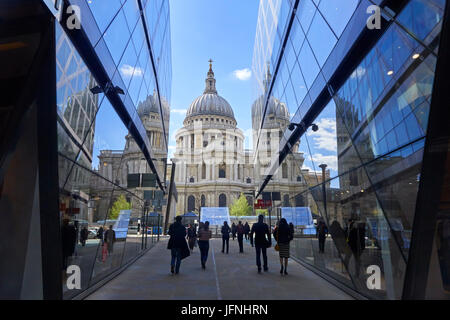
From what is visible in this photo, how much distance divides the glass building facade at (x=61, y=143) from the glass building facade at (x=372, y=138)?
15.9ft

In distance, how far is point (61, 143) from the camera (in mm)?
5172

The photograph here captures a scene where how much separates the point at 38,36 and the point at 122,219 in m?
8.33

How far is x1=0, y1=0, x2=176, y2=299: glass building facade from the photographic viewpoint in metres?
4.25

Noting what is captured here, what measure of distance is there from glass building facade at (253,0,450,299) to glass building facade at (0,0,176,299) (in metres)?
4.84

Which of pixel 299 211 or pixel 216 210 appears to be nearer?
pixel 299 211

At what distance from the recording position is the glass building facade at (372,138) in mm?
4273

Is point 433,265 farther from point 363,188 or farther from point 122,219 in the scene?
point 122,219

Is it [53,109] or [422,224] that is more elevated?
[53,109]

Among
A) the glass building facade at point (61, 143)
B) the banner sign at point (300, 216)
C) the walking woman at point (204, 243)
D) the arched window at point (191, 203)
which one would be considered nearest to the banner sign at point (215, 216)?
the banner sign at point (300, 216)

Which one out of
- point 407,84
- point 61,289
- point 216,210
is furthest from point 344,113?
point 216,210

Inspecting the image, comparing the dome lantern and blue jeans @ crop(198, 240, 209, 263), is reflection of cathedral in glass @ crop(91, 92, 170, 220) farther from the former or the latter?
the dome lantern

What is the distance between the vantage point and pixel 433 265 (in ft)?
14.5

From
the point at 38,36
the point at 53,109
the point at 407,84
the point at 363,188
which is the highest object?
the point at 38,36
